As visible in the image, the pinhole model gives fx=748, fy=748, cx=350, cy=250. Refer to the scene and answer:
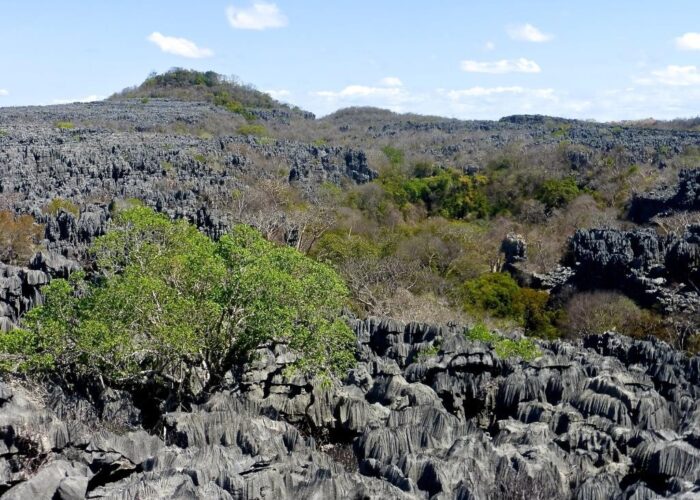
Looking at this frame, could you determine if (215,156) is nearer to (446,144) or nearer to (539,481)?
(446,144)

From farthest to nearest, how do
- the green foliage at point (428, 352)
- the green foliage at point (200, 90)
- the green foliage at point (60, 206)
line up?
1. the green foliage at point (200, 90)
2. the green foliage at point (60, 206)
3. the green foliage at point (428, 352)

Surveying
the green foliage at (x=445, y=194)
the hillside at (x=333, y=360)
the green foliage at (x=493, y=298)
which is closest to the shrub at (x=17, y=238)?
the hillside at (x=333, y=360)

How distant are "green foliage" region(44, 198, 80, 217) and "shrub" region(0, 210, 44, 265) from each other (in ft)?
12.9

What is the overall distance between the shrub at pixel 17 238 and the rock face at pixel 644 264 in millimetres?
23424

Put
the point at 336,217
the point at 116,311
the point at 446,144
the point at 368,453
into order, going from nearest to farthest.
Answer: the point at 368,453 → the point at 116,311 → the point at 336,217 → the point at 446,144

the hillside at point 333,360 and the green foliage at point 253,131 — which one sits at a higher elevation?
the green foliage at point 253,131

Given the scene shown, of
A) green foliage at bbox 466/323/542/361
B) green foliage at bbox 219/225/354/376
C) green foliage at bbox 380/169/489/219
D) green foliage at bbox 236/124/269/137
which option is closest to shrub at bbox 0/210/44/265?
green foliage at bbox 219/225/354/376

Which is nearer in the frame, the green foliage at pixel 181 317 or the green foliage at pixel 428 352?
the green foliage at pixel 181 317

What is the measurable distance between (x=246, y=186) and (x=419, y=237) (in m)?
15.3

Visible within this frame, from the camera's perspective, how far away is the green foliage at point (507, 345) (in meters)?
16.8

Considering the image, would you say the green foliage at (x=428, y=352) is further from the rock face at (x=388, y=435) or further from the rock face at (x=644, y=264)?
the rock face at (x=644, y=264)

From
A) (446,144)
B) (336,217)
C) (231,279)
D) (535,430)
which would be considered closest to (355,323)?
(231,279)

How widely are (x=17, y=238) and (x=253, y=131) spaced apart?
5124 centimetres

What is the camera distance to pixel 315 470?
881 cm
